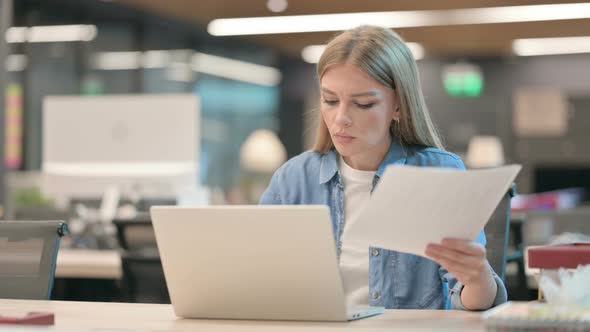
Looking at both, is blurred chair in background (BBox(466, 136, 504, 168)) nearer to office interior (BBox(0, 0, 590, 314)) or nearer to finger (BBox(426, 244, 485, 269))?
office interior (BBox(0, 0, 590, 314))

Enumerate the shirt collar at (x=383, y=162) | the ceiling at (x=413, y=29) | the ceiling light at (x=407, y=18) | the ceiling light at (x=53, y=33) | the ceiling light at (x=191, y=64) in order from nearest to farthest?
the shirt collar at (x=383, y=162) < the ceiling light at (x=53, y=33) < the ceiling at (x=413, y=29) < the ceiling light at (x=407, y=18) < the ceiling light at (x=191, y=64)

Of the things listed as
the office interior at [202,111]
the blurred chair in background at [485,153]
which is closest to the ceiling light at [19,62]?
the office interior at [202,111]

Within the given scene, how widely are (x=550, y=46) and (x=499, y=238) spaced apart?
403 inches

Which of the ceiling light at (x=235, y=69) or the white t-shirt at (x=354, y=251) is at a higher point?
the ceiling light at (x=235, y=69)

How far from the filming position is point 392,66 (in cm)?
242

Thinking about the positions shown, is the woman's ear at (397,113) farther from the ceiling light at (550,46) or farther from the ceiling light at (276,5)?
the ceiling light at (550,46)

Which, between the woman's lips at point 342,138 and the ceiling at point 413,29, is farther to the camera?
the ceiling at point 413,29

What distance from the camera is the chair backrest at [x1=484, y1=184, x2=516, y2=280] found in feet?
10.0

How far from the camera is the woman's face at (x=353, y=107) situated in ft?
7.70

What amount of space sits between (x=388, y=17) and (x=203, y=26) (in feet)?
8.77

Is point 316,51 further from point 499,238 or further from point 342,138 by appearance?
point 342,138

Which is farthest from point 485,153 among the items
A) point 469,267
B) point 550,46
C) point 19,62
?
point 469,267

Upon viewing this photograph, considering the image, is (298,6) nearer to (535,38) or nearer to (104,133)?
(535,38)

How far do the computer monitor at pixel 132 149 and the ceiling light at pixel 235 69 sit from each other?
664 cm
